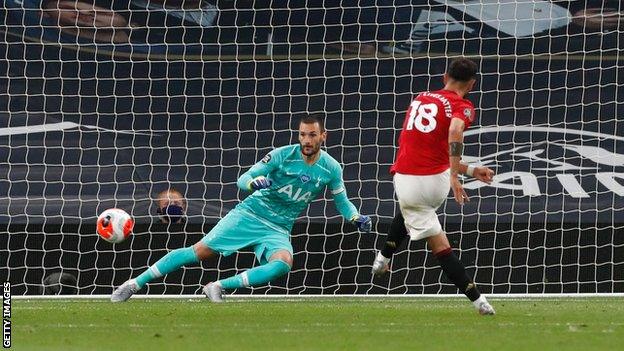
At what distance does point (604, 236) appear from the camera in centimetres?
1318

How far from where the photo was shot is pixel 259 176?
10.4 metres

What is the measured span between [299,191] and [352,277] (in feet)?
8.06

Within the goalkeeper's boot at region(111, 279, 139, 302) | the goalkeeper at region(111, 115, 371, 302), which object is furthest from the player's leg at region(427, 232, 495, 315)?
the goalkeeper's boot at region(111, 279, 139, 302)

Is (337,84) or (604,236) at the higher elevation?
(337,84)

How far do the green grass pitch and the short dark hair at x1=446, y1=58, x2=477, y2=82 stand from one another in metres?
1.59

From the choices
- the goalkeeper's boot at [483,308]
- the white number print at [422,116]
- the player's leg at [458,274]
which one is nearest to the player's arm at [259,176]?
the white number print at [422,116]

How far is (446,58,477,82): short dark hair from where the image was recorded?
924 centimetres

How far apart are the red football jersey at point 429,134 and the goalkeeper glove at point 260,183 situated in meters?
1.05

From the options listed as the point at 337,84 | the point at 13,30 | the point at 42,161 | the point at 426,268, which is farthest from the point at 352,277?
the point at 13,30

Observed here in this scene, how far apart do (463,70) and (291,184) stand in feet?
7.09

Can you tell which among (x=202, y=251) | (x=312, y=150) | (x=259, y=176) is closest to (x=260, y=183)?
(x=259, y=176)

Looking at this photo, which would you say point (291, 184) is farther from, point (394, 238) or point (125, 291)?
point (125, 291)

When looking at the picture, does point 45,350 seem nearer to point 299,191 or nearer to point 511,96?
point 299,191

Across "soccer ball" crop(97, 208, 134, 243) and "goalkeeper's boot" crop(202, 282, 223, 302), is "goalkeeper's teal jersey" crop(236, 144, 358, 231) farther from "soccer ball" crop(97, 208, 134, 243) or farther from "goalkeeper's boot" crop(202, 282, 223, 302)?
"soccer ball" crop(97, 208, 134, 243)
